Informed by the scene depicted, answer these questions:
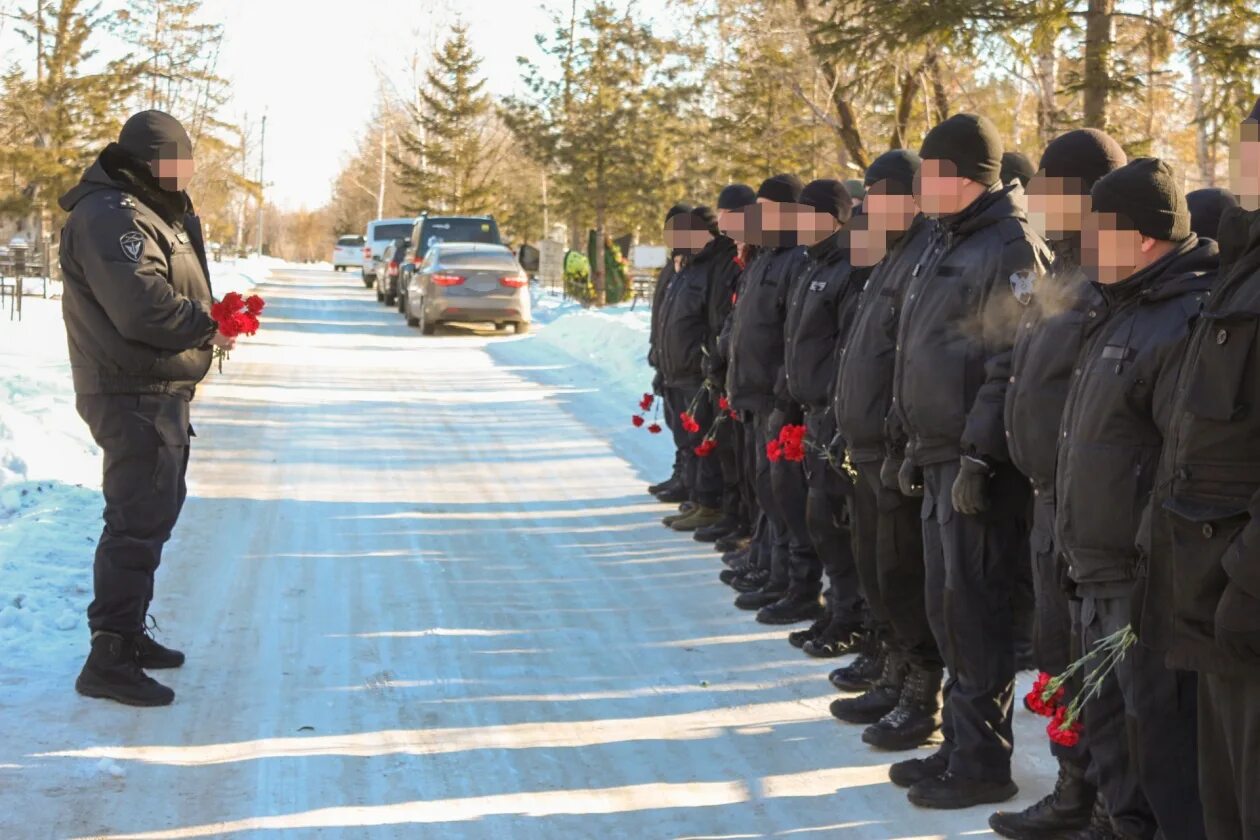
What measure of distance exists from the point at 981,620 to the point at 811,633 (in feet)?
Answer: 6.84

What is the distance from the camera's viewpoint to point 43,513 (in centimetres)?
908

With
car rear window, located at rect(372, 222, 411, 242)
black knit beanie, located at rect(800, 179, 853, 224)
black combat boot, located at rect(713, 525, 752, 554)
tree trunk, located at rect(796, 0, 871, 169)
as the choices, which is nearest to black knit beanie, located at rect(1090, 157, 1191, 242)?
black knit beanie, located at rect(800, 179, 853, 224)

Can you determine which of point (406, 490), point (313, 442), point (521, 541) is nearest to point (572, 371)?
point (313, 442)

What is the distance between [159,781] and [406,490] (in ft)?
19.4

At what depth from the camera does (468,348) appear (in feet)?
76.4

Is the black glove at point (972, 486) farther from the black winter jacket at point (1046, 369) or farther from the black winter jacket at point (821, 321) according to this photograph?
the black winter jacket at point (821, 321)

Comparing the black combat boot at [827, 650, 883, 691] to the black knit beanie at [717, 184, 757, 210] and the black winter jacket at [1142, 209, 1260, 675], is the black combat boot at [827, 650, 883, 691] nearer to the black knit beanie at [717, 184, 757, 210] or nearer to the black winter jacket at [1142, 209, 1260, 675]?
the black winter jacket at [1142, 209, 1260, 675]

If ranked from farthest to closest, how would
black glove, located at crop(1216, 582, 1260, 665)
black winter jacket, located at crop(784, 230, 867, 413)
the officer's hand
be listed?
black winter jacket, located at crop(784, 230, 867, 413) → the officer's hand → black glove, located at crop(1216, 582, 1260, 665)

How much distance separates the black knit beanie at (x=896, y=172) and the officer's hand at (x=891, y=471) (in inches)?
44.4

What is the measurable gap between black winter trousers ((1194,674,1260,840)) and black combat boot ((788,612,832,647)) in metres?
3.73

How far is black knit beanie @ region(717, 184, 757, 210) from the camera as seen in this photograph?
8.89 m

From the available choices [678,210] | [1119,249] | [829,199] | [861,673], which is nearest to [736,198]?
[678,210]

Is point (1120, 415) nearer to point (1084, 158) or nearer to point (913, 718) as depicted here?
point (1084, 158)

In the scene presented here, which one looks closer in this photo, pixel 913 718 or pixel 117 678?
pixel 913 718
